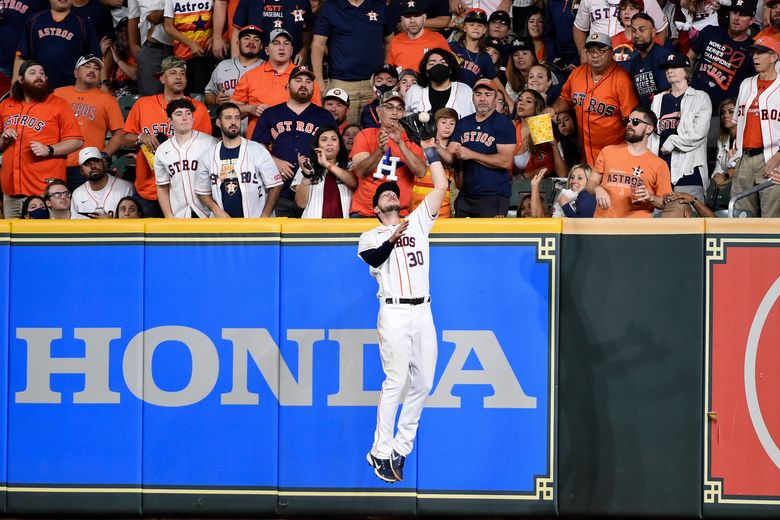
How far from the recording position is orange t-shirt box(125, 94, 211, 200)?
12.5 meters

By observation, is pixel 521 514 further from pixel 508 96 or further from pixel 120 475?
pixel 508 96

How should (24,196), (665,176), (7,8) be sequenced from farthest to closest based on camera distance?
(7,8)
(24,196)
(665,176)

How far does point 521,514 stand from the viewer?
903cm

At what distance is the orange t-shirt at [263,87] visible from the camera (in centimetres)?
1305

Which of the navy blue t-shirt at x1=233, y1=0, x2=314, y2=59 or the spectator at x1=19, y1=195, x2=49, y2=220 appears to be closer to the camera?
the spectator at x1=19, y1=195, x2=49, y2=220

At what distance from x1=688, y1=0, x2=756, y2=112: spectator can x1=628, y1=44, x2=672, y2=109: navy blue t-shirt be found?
764 mm

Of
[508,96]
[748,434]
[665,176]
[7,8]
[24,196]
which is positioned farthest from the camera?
[7,8]

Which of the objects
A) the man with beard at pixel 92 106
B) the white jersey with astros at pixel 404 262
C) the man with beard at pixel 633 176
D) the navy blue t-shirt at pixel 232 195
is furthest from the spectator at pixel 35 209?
the man with beard at pixel 633 176

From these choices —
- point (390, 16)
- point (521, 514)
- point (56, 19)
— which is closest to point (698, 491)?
point (521, 514)

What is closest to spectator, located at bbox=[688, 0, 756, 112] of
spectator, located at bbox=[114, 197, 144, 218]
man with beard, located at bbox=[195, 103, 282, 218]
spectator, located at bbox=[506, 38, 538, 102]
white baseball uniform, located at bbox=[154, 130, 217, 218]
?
spectator, located at bbox=[506, 38, 538, 102]

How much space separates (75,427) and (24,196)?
4.45 metres

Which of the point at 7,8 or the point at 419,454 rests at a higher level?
the point at 7,8

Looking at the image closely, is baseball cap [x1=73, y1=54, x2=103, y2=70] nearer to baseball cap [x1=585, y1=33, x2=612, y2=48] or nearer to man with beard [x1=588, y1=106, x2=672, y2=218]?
baseball cap [x1=585, y1=33, x2=612, y2=48]

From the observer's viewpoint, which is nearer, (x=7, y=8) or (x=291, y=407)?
(x=291, y=407)
